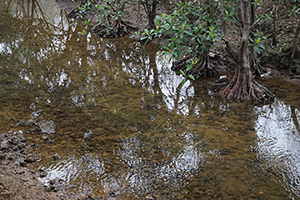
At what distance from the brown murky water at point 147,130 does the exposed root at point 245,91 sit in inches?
9.9

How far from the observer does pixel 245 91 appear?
240 inches

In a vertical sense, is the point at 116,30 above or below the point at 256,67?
above

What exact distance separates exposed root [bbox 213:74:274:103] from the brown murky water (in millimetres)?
251

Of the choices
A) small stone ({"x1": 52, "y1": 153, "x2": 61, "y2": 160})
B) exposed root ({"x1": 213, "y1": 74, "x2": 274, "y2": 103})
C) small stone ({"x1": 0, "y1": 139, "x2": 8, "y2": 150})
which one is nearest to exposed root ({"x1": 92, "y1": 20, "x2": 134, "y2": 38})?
exposed root ({"x1": 213, "y1": 74, "x2": 274, "y2": 103})

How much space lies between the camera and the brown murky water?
3.82 metres

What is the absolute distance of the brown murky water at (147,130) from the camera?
3.82 meters

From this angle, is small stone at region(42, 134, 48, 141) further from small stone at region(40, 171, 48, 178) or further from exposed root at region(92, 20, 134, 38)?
exposed root at region(92, 20, 134, 38)

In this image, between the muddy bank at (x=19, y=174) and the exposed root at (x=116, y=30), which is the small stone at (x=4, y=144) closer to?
the muddy bank at (x=19, y=174)

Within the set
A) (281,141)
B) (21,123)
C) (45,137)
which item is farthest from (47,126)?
(281,141)

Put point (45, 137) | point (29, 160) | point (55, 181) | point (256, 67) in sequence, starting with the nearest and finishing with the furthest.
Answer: point (55, 181) → point (29, 160) → point (45, 137) → point (256, 67)

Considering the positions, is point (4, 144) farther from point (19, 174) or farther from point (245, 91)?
point (245, 91)

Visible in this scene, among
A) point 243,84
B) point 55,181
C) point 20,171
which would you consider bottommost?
point 55,181

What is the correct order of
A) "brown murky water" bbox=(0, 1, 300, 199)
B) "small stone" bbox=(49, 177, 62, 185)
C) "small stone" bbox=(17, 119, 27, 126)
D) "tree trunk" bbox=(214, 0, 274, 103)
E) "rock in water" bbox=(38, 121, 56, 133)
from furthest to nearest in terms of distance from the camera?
1. "tree trunk" bbox=(214, 0, 274, 103)
2. "small stone" bbox=(17, 119, 27, 126)
3. "rock in water" bbox=(38, 121, 56, 133)
4. "brown murky water" bbox=(0, 1, 300, 199)
5. "small stone" bbox=(49, 177, 62, 185)

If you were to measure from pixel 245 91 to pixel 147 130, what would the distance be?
265 centimetres
